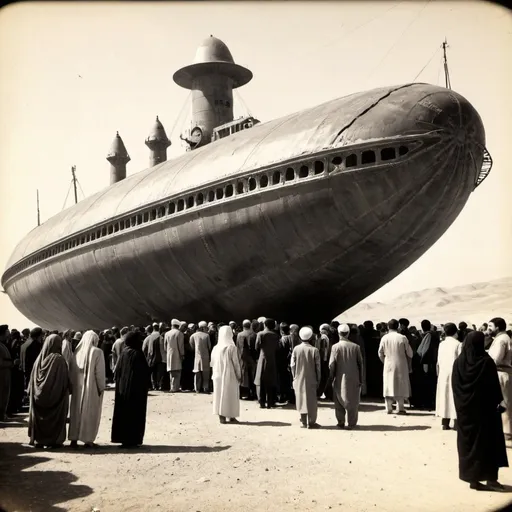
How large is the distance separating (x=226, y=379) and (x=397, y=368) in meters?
3.16

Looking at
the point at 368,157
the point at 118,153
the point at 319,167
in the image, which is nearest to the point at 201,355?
the point at 319,167

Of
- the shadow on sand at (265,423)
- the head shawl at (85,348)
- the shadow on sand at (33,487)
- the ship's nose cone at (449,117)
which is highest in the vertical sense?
the ship's nose cone at (449,117)

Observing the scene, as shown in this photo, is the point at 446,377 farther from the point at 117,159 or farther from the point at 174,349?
the point at 117,159

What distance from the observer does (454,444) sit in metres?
8.41

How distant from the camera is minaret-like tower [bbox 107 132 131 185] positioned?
33.9 m

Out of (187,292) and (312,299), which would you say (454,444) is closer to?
(312,299)

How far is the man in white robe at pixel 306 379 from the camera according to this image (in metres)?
9.62

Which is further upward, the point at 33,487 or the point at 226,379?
the point at 226,379

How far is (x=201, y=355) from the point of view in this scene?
546 inches

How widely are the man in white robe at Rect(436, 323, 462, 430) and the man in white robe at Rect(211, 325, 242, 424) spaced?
11.1ft

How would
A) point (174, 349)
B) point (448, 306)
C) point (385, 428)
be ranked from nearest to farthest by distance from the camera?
point (385, 428) < point (174, 349) < point (448, 306)

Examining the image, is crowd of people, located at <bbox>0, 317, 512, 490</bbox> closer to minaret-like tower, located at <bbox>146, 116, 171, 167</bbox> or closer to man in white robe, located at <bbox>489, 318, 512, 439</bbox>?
man in white robe, located at <bbox>489, 318, 512, 439</bbox>

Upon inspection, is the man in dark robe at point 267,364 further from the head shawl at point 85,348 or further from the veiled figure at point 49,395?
the veiled figure at point 49,395

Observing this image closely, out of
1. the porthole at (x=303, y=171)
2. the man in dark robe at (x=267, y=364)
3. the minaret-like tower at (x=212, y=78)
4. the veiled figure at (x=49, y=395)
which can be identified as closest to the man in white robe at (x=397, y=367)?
the man in dark robe at (x=267, y=364)
